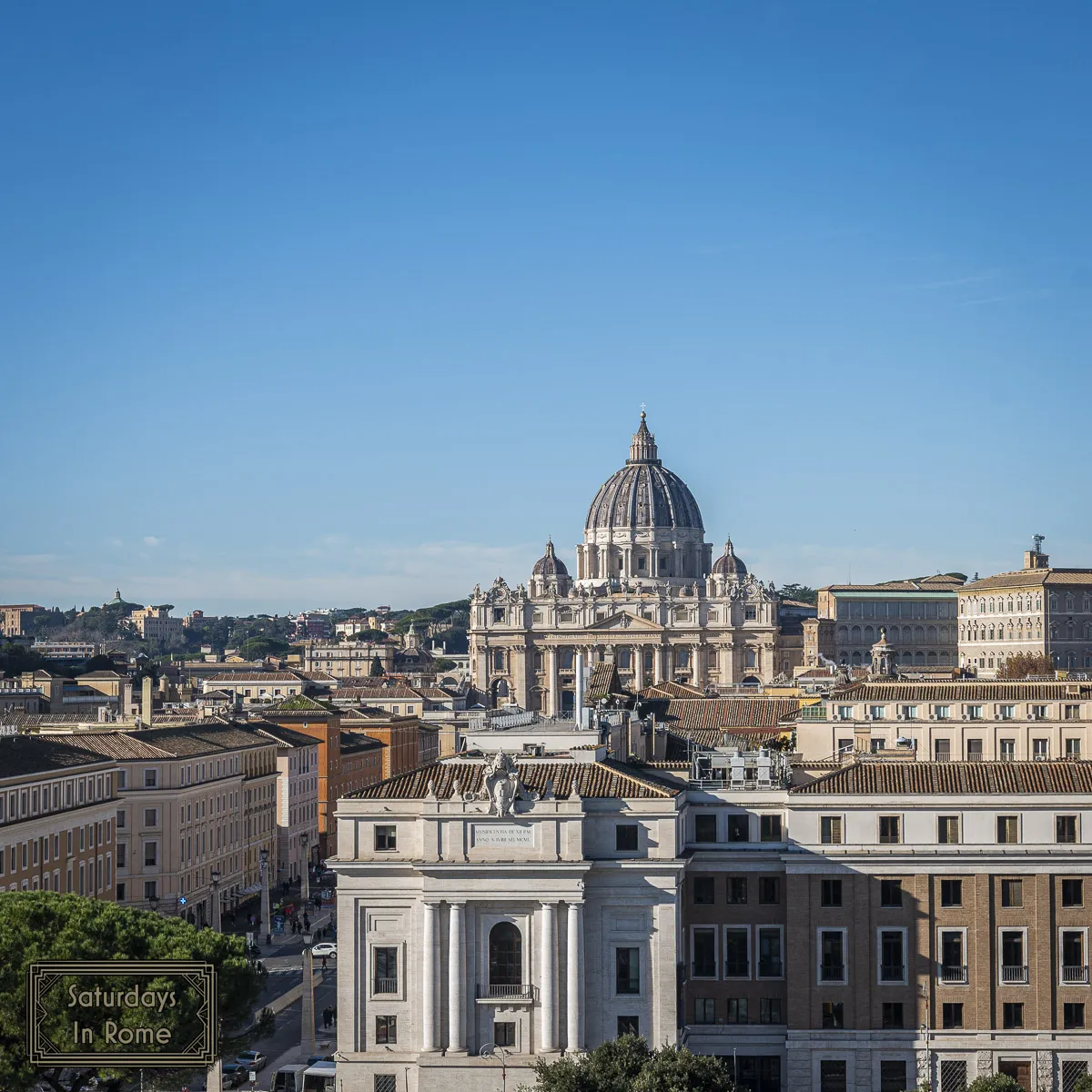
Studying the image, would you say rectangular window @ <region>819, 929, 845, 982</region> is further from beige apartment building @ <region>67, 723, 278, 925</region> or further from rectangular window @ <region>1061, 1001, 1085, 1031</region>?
beige apartment building @ <region>67, 723, 278, 925</region>

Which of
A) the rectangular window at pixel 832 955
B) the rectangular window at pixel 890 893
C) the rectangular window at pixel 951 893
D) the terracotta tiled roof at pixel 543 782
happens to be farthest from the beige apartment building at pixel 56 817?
the rectangular window at pixel 951 893

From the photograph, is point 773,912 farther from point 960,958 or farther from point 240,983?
point 240,983

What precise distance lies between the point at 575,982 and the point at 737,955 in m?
4.63

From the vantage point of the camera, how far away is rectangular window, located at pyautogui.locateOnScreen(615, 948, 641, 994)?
43.9 meters

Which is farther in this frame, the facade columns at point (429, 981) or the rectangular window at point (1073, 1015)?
the rectangular window at point (1073, 1015)

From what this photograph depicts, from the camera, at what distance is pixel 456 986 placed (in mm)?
43375

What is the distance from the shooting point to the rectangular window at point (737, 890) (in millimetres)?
46709

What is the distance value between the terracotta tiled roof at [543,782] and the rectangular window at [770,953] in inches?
→ 140

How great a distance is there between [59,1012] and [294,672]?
527 ft

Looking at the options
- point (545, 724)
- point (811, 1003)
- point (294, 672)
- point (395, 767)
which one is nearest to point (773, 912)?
point (811, 1003)

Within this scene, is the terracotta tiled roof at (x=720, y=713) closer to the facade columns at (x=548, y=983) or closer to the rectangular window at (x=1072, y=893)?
the rectangular window at (x=1072, y=893)

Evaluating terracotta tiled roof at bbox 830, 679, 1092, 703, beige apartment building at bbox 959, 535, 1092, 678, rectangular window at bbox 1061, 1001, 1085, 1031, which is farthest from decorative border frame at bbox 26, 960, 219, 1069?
beige apartment building at bbox 959, 535, 1092, 678

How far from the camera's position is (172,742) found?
75.5 m

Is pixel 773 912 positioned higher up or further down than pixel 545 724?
further down
